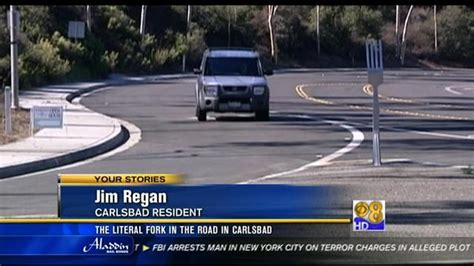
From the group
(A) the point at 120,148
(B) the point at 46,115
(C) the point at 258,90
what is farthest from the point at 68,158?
(C) the point at 258,90

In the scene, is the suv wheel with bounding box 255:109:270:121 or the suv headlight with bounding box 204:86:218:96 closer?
the suv headlight with bounding box 204:86:218:96

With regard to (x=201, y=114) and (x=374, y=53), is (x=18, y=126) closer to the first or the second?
(x=201, y=114)

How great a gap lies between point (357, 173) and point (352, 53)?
1.54 metres

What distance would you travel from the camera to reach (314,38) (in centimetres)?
1388

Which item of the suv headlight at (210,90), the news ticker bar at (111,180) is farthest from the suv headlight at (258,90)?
the news ticker bar at (111,180)

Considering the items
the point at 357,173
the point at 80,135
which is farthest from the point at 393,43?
the point at 80,135

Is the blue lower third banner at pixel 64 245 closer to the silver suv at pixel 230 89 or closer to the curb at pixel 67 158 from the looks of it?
the curb at pixel 67 158

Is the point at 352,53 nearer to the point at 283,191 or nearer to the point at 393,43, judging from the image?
the point at 393,43

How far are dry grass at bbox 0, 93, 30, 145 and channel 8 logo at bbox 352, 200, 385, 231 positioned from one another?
12.8 m

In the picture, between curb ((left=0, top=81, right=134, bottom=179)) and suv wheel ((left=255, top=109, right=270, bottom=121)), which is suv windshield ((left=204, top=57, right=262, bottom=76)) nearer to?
suv wheel ((left=255, top=109, right=270, bottom=121))

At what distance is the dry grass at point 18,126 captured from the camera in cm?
1916

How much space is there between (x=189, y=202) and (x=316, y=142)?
527 inches

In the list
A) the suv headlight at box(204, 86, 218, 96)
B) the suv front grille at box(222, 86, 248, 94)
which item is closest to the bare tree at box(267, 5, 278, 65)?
the suv front grille at box(222, 86, 248, 94)

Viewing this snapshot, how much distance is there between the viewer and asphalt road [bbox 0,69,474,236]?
32.2 ft
